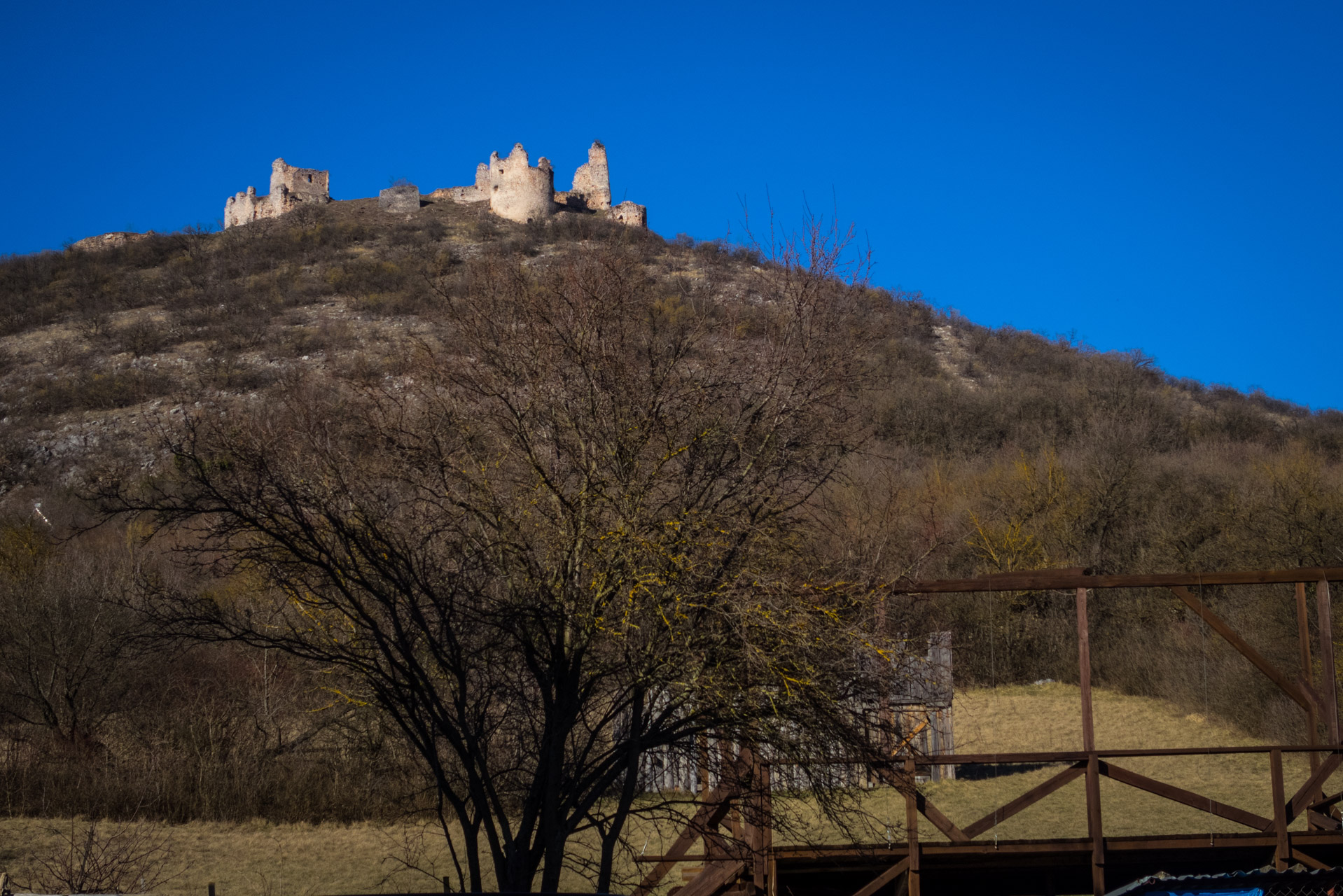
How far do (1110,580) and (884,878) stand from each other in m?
3.56

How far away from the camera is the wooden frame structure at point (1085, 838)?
977cm

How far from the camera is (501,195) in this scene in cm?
6644

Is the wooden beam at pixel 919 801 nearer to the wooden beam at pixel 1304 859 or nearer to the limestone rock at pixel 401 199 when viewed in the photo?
the wooden beam at pixel 1304 859

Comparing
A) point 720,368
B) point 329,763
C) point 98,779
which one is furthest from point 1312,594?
point 98,779

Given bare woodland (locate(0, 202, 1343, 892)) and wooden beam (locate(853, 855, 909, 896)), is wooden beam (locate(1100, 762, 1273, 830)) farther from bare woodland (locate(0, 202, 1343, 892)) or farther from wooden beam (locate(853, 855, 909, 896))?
bare woodland (locate(0, 202, 1343, 892))

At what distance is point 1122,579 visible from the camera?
1038 cm

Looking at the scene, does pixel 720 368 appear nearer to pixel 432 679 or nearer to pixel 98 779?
pixel 432 679

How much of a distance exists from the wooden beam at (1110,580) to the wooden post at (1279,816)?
164 centimetres

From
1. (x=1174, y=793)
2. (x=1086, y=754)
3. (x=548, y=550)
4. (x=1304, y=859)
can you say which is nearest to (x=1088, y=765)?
(x=1086, y=754)

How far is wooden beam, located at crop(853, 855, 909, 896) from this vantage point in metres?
10.4

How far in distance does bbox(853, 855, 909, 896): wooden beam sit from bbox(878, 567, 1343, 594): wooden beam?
110 inches

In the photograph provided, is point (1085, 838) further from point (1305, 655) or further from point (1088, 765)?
point (1305, 655)

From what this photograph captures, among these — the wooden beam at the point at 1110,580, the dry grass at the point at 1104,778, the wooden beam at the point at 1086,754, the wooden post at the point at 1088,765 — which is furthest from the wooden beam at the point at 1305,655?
the dry grass at the point at 1104,778

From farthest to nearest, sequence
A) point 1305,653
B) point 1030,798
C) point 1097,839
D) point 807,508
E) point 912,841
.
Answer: point 1305,653 → point 1030,798 → point 1097,839 → point 912,841 → point 807,508
